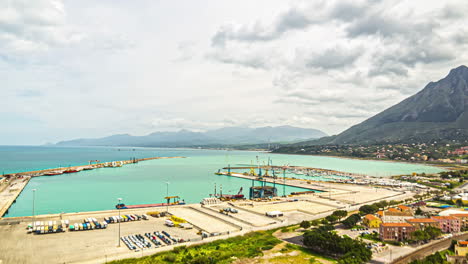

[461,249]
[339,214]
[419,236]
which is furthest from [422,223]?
[339,214]

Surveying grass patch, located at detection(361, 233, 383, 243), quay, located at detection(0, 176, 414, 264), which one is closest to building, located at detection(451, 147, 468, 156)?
quay, located at detection(0, 176, 414, 264)

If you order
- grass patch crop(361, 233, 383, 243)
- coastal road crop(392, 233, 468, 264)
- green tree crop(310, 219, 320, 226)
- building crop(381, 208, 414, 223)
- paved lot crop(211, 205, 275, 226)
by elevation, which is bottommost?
coastal road crop(392, 233, 468, 264)

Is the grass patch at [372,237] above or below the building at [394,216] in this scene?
below

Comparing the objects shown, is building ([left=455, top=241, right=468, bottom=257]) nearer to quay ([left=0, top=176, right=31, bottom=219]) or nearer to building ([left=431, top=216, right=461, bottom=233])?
building ([left=431, top=216, right=461, bottom=233])

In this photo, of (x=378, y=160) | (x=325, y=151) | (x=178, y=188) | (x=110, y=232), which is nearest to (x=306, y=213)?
(x=110, y=232)

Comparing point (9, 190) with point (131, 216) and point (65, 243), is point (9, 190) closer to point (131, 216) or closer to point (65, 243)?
point (131, 216)

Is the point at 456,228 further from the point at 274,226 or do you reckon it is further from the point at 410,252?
the point at 274,226

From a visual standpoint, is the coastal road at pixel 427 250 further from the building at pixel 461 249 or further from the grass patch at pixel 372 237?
the grass patch at pixel 372 237

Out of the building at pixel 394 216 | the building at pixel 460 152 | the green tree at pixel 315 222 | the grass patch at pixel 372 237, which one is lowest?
the grass patch at pixel 372 237

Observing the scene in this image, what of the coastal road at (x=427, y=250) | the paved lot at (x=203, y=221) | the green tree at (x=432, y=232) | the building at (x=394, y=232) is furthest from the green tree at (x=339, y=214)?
the paved lot at (x=203, y=221)
